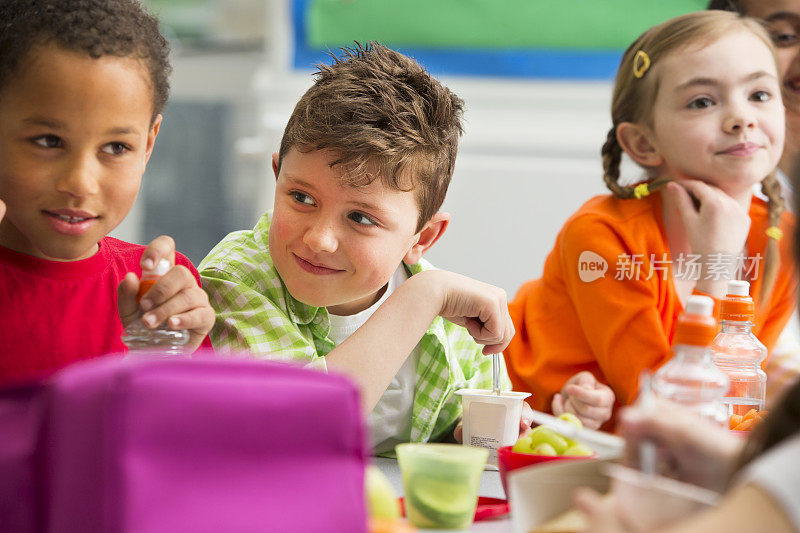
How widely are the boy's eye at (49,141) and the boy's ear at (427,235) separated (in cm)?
58

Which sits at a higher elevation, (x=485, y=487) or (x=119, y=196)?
(x=119, y=196)

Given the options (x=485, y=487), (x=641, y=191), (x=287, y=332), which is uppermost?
(x=641, y=191)

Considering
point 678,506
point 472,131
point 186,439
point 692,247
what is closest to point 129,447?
point 186,439

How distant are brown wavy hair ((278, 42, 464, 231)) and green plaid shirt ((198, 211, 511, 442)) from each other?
0.17 metres

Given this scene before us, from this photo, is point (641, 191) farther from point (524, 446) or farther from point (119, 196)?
point (119, 196)

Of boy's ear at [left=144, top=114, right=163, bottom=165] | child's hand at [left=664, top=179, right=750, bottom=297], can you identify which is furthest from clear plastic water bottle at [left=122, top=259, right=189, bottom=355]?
child's hand at [left=664, top=179, right=750, bottom=297]

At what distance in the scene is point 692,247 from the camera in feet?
4.76

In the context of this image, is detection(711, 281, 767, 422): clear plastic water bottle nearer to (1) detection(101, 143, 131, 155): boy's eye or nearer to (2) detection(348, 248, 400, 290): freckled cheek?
(2) detection(348, 248, 400, 290): freckled cheek

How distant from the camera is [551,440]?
0.82 m

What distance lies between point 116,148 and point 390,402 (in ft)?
1.88

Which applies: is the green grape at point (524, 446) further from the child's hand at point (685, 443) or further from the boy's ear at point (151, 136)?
the boy's ear at point (151, 136)

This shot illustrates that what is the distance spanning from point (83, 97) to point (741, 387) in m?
0.97

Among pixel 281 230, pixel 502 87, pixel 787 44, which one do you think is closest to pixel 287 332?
pixel 281 230

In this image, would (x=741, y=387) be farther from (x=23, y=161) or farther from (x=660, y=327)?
(x=23, y=161)
